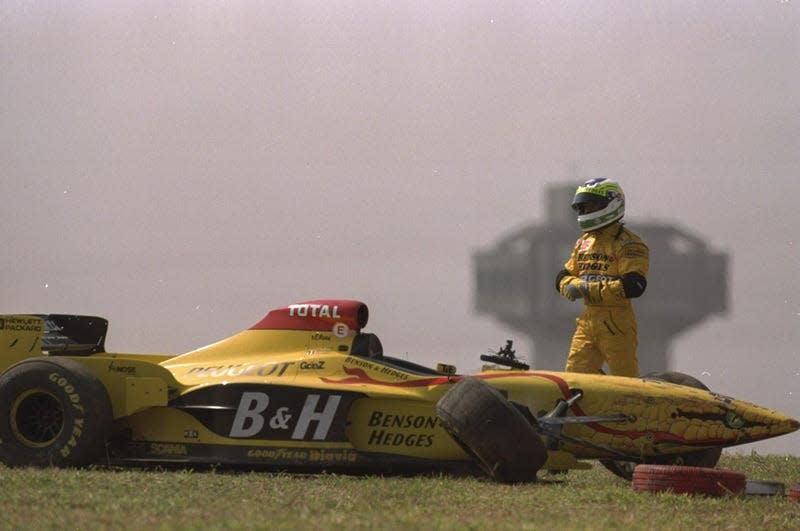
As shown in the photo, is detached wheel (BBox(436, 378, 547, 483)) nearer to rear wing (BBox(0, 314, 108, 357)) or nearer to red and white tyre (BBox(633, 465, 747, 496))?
red and white tyre (BBox(633, 465, 747, 496))

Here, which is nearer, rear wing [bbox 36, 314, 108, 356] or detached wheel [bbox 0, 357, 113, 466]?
detached wheel [bbox 0, 357, 113, 466]

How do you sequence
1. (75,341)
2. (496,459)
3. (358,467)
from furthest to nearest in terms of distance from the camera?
1. (75,341)
2. (358,467)
3. (496,459)

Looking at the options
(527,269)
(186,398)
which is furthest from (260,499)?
(527,269)

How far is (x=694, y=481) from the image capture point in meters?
8.00

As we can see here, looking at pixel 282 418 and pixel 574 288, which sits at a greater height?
pixel 574 288

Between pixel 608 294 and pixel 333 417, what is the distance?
2.66 metres

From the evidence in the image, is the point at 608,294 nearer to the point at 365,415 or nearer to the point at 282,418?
the point at 365,415

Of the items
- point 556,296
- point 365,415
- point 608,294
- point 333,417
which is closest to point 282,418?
point 333,417

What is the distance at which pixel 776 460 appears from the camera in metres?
12.0

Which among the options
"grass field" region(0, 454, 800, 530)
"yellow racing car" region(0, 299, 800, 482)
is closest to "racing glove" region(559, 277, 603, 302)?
"yellow racing car" region(0, 299, 800, 482)

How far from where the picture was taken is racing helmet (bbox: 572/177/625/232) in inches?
426

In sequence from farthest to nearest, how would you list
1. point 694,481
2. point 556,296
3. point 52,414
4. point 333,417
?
point 556,296, point 52,414, point 333,417, point 694,481

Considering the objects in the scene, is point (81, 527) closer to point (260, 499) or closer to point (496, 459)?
point (260, 499)

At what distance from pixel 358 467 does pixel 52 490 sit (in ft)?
8.34
